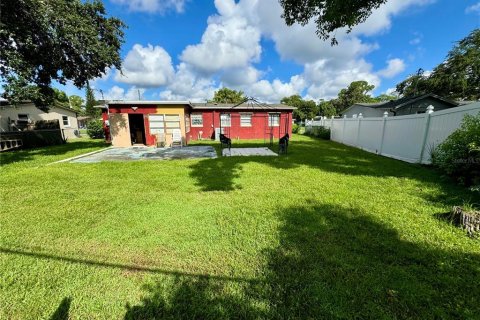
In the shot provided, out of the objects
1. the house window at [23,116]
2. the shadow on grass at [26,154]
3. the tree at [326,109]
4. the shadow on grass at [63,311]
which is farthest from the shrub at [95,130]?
the tree at [326,109]

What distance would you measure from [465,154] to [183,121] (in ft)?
42.2

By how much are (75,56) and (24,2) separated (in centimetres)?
264

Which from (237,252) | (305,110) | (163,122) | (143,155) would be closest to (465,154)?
(237,252)

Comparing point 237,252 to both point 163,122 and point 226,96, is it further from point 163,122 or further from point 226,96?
point 226,96

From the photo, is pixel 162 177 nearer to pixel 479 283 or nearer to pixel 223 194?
pixel 223 194

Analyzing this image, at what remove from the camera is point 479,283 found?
6.79ft

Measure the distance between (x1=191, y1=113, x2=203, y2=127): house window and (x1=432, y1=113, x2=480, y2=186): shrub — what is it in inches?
585

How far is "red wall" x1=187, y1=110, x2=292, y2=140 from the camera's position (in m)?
17.2

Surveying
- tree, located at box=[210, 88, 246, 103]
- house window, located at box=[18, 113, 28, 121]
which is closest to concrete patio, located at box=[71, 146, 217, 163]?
house window, located at box=[18, 113, 28, 121]

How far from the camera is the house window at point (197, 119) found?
17.1 meters

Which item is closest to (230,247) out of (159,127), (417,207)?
(417,207)

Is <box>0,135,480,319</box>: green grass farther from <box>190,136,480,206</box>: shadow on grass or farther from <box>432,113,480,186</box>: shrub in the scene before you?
<box>432,113,480,186</box>: shrub

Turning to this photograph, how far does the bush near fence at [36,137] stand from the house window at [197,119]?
9.52 m

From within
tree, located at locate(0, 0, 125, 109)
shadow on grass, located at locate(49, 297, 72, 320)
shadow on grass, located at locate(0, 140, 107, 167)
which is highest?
tree, located at locate(0, 0, 125, 109)
